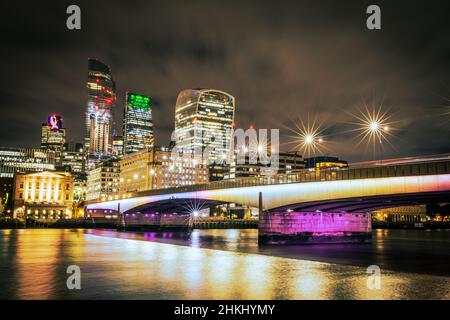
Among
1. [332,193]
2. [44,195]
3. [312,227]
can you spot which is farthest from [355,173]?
[44,195]

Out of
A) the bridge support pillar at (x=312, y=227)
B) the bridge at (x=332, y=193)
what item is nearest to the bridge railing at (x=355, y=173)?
the bridge at (x=332, y=193)

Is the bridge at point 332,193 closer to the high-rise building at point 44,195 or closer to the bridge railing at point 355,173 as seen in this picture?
the bridge railing at point 355,173

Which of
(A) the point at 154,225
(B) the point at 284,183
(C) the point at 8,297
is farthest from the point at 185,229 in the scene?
(C) the point at 8,297

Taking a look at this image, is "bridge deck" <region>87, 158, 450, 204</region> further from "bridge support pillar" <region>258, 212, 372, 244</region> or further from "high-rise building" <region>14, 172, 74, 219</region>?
"high-rise building" <region>14, 172, 74, 219</region>

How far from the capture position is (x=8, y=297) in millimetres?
16375

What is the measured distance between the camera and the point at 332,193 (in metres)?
53.4

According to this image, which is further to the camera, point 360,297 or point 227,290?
point 227,290

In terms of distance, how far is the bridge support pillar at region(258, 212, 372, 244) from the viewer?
53388 mm

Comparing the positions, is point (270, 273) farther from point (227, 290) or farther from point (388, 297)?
point (388, 297)

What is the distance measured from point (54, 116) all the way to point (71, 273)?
169m

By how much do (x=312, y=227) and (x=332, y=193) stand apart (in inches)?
259

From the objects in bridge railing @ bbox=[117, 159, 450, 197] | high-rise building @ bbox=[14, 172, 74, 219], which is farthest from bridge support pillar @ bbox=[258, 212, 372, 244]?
high-rise building @ bbox=[14, 172, 74, 219]

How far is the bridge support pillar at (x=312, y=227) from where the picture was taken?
5339cm

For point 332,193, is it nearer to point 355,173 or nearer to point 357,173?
point 355,173
